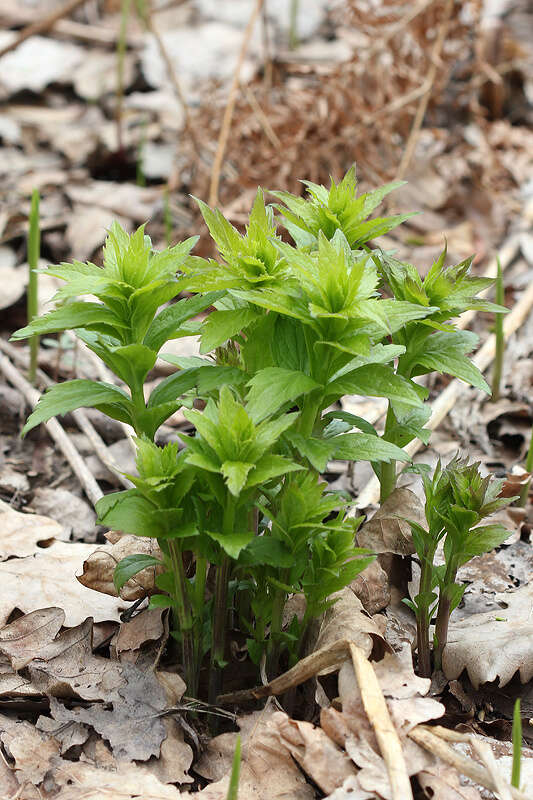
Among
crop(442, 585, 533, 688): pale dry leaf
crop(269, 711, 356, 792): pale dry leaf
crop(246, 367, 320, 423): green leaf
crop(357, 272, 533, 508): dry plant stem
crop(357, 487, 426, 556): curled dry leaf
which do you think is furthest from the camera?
crop(357, 272, 533, 508): dry plant stem

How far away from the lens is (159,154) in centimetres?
525

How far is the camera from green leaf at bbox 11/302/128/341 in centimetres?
150

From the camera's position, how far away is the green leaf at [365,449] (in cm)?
157

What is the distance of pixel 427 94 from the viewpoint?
14.9 ft

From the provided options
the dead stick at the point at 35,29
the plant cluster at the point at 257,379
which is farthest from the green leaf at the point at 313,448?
the dead stick at the point at 35,29

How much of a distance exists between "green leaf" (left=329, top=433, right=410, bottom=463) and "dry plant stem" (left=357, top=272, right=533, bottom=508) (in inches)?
26.0

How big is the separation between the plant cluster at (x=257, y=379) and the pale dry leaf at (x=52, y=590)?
430 millimetres

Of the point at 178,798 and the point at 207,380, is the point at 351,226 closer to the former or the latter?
the point at 207,380

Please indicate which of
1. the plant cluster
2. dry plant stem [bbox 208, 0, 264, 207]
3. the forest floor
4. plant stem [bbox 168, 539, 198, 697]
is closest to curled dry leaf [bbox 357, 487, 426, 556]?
the forest floor

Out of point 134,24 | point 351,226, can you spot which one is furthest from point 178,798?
point 134,24

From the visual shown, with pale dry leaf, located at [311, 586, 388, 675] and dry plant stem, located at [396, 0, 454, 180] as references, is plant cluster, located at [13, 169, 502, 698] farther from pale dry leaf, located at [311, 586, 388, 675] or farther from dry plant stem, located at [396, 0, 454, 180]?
dry plant stem, located at [396, 0, 454, 180]

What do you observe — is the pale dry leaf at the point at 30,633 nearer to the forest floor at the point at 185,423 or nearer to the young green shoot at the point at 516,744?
the forest floor at the point at 185,423

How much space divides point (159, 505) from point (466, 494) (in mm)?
667

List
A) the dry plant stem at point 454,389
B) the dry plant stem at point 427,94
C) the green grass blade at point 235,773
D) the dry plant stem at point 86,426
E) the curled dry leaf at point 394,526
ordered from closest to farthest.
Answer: the green grass blade at point 235,773, the curled dry leaf at point 394,526, the dry plant stem at point 454,389, the dry plant stem at point 86,426, the dry plant stem at point 427,94
